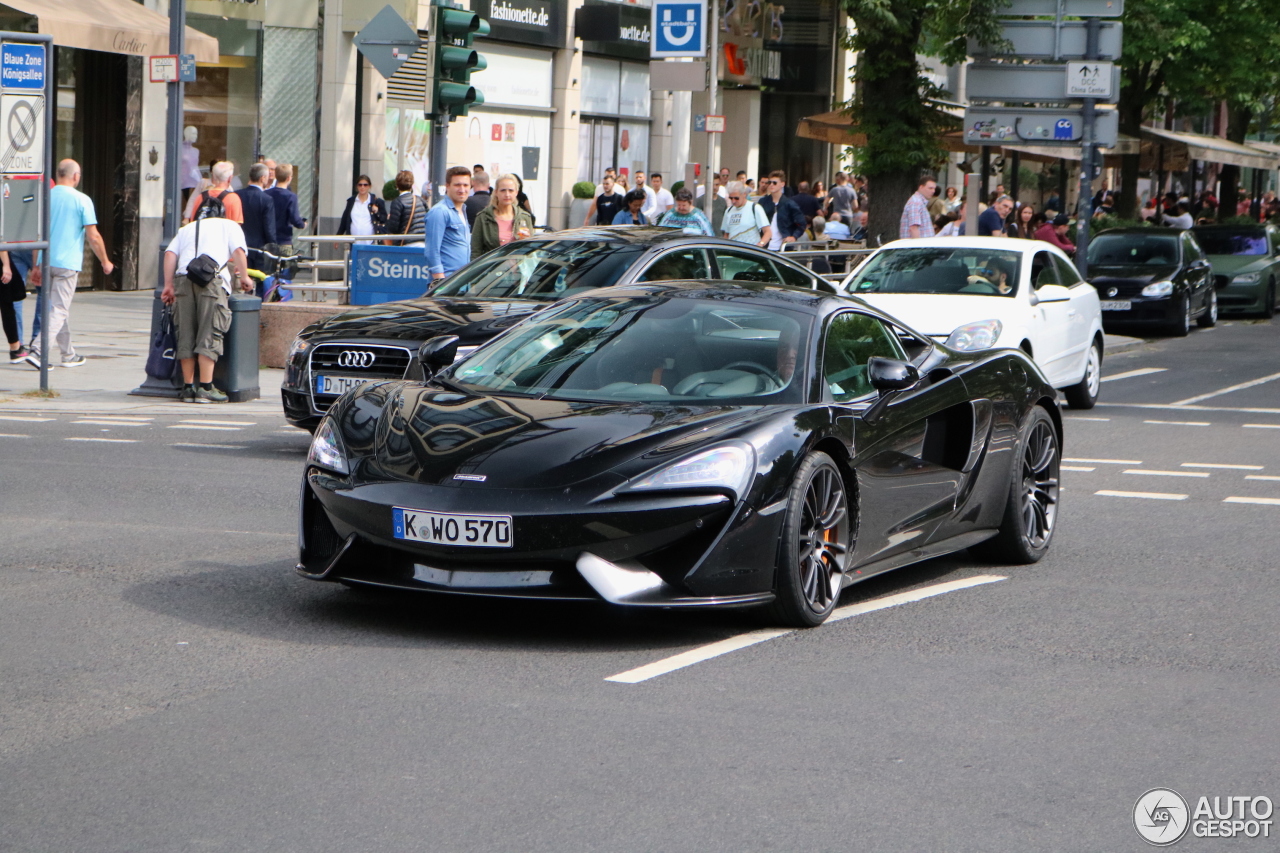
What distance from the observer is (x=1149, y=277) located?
26.1 m

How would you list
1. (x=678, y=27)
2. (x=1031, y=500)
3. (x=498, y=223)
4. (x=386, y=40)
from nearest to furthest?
(x=1031, y=500)
(x=386, y=40)
(x=498, y=223)
(x=678, y=27)

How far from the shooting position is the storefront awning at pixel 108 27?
21.8m

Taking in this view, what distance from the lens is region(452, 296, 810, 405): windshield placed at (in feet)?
23.7

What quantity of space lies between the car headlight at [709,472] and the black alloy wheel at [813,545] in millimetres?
255

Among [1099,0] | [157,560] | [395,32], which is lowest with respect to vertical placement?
[157,560]

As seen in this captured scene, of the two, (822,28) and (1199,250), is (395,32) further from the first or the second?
(822,28)

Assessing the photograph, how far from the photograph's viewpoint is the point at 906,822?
4.59 metres

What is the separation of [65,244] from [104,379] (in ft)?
5.01

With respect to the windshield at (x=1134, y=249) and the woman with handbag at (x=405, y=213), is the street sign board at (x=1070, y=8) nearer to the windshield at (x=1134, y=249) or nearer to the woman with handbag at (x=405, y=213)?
the windshield at (x=1134, y=249)

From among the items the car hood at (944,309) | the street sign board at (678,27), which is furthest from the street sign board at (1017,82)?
the car hood at (944,309)

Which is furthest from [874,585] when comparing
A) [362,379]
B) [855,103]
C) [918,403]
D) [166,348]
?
[855,103]

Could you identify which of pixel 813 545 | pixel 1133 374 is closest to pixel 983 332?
pixel 1133 374

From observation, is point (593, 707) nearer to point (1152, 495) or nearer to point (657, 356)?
point (657, 356)

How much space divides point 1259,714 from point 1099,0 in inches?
803
